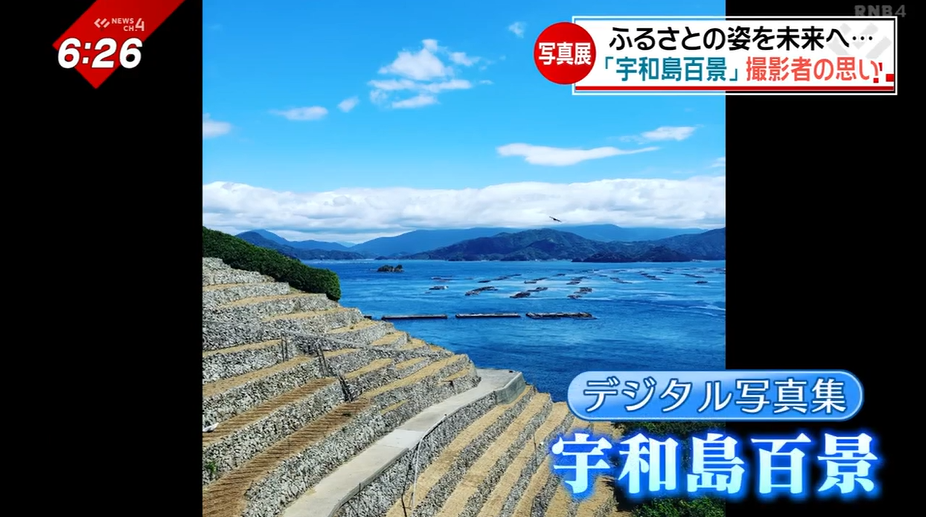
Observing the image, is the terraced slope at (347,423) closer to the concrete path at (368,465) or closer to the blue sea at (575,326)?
the concrete path at (368,465)

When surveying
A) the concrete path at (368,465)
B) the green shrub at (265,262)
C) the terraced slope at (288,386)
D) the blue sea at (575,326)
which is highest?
the green shrub at (265,262)

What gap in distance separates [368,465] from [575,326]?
5778 centimetres

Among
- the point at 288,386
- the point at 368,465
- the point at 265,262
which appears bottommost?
the point at 368,465

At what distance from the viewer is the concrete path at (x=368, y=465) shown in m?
11.2

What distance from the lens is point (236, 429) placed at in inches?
461

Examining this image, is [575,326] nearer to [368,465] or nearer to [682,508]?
[682,508]

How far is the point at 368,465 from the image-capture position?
13.2 metres

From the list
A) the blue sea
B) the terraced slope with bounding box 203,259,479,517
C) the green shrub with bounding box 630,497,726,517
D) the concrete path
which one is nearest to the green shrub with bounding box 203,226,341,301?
the terraced slope with bounding box 203,259,479,517

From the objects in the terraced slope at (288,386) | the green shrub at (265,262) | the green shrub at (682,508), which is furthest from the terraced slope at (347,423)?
the green shrub at (682,508)

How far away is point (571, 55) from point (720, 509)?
57.5 feet

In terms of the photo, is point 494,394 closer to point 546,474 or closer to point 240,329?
point 546,474

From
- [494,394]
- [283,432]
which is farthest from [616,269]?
[283,432]

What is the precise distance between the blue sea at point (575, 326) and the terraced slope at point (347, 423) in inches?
578

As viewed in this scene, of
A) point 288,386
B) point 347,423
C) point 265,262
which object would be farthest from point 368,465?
point 265,262
